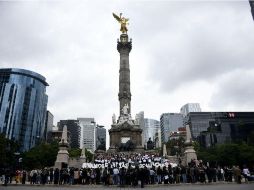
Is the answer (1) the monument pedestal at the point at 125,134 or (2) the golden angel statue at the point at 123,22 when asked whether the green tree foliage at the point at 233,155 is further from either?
(2) the golden angel statue at the point at 123,22

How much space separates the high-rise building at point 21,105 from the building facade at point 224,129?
65.8 meters

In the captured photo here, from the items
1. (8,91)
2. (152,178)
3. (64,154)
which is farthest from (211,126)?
(152,178)

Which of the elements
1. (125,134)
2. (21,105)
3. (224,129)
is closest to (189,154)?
(125,134)

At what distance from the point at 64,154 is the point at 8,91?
3319 inches

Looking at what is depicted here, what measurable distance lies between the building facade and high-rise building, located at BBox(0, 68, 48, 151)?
216 feet

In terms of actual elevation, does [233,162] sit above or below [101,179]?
above

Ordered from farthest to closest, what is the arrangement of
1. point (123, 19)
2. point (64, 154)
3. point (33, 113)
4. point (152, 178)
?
point (33, 113), point (123, 19), point (64, 154), point (152, 178)

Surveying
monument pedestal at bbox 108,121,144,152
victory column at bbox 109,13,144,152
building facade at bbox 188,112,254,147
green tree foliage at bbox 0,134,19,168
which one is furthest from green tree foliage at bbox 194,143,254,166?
building facade at bbox 188,112,254,147

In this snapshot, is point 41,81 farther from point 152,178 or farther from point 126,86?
point 152,178

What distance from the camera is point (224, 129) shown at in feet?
375

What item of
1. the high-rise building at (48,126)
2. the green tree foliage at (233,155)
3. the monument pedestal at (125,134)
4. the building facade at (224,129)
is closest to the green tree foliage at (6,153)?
the monument pedestal at (125,134)

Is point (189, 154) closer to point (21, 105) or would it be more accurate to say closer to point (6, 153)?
point (6, 153)

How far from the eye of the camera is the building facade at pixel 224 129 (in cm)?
11138

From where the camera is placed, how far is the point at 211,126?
117938mm
